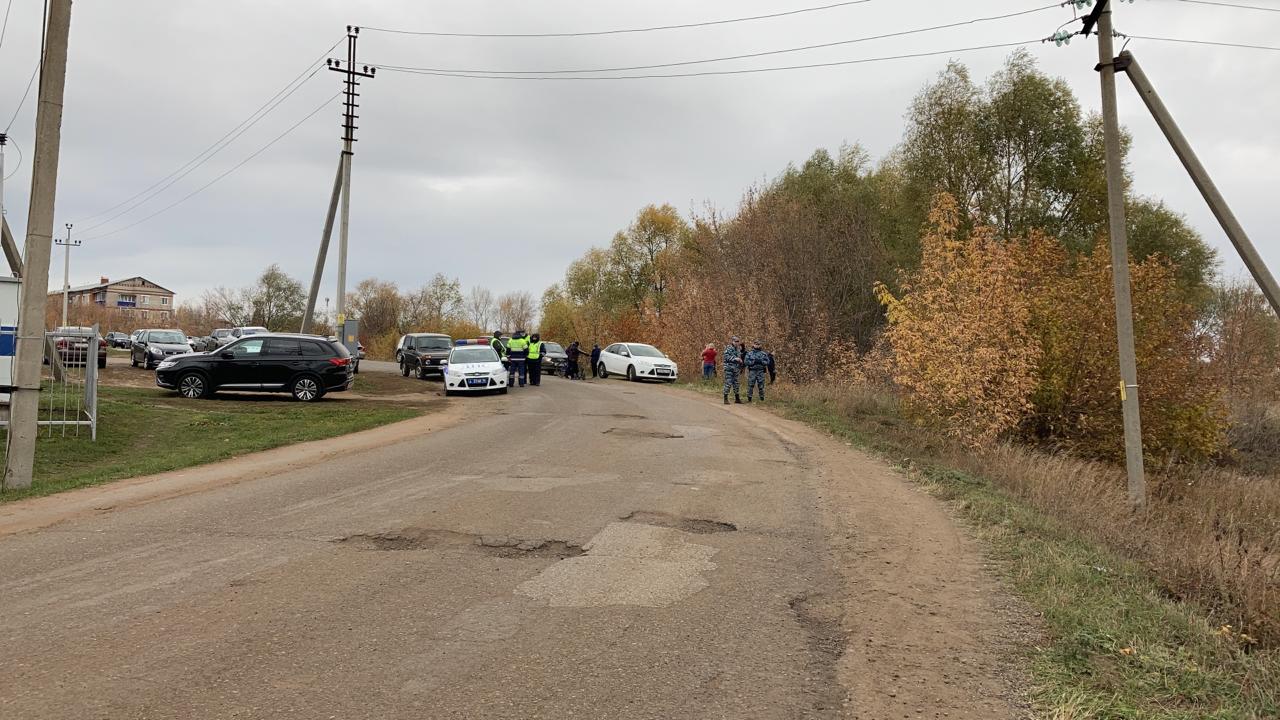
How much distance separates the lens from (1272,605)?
18.7 ft

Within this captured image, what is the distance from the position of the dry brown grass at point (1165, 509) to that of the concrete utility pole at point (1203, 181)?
12.0 ft

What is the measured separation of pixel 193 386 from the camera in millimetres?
20547

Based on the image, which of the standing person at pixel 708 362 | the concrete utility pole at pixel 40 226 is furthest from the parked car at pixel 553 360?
the concrete utility pole at pixel 40 226

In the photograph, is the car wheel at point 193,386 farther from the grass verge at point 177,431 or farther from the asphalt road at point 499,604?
the asphalt road at point 499,604

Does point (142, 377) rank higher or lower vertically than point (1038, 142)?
lower

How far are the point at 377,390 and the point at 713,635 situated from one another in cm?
2228

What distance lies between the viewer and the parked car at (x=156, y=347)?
32438 millimetres

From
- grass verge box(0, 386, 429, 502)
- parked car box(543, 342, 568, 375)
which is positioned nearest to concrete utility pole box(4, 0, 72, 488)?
grass verge box(0, 386, 429, 502)

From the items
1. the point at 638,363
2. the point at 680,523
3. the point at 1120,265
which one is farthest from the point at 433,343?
the point at 680,523

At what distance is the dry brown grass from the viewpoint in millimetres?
6023

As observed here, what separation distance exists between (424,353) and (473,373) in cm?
813

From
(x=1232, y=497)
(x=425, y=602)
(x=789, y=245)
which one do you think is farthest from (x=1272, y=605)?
(x=789, y=245)

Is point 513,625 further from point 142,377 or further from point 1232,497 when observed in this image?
point 142,377

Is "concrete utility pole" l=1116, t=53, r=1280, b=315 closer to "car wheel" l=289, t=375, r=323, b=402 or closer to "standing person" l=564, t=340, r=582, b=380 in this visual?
"car wheel" l=289, t=375, r=323, b=402
